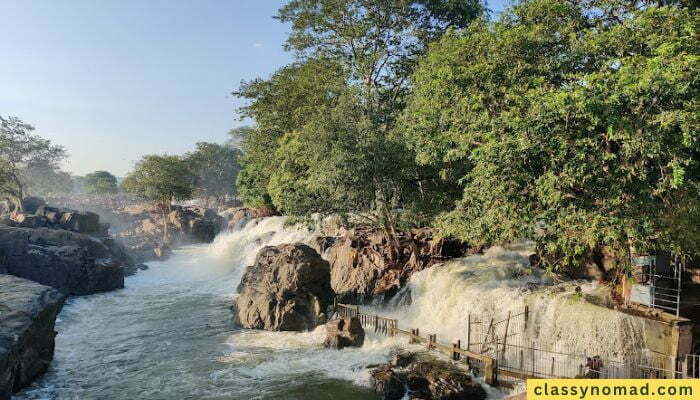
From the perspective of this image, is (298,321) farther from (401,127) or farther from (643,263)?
(643,263)

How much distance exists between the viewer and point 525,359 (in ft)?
56.5

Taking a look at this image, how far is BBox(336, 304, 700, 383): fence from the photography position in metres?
14.9

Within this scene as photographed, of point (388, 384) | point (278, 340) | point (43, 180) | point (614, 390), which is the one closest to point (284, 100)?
point (278, 340)

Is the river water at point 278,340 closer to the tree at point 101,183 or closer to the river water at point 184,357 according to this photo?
the river water at point 184,357

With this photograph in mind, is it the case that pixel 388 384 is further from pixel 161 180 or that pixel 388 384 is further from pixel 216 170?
pixel 216 170

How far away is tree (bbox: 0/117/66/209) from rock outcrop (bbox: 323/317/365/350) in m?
46.5

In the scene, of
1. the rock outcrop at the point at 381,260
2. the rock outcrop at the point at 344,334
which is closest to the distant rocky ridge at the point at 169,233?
the rock outcrop at the point at 381,260

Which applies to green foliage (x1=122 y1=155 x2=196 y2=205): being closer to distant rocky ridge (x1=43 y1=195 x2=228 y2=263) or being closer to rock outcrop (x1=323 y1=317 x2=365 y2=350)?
distant rocky ridge (x1=43 y1=195 x2=228 y2=263)

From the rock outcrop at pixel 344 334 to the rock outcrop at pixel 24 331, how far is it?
11.6 metres

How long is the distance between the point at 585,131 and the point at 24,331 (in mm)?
20036

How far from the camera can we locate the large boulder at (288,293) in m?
23.7

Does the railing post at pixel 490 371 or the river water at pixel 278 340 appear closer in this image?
the railing post at pixel 490 371

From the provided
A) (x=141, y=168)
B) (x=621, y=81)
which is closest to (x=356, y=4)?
(x=621, y=81)

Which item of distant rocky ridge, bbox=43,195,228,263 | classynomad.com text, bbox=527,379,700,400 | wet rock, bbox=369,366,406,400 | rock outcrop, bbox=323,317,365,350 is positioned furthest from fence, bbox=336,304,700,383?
distant rocky ridge, bbox=43,195,228,263
